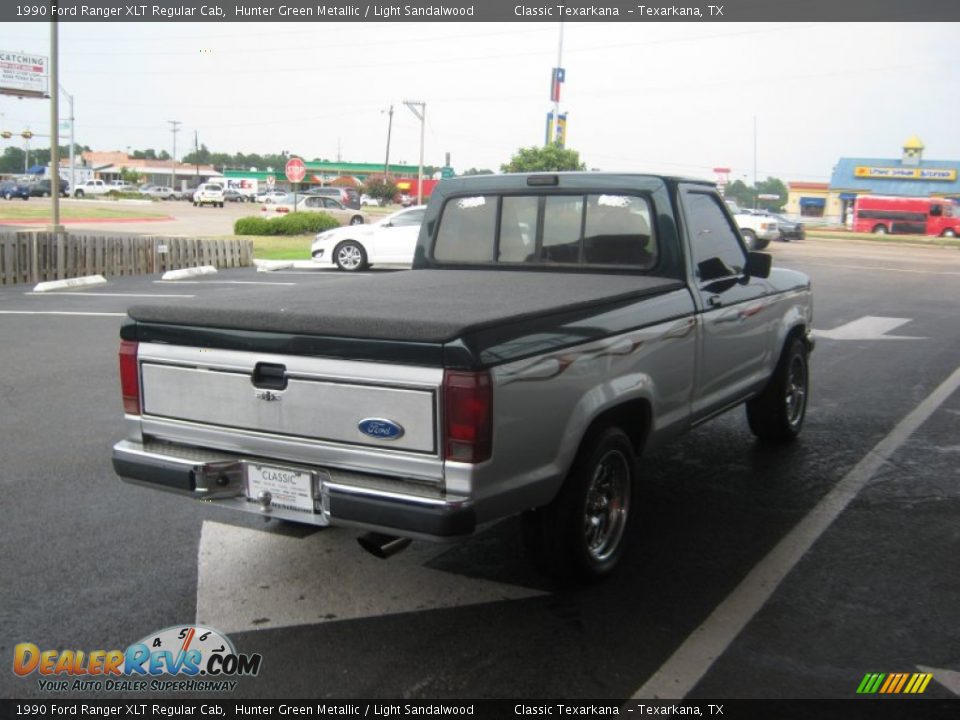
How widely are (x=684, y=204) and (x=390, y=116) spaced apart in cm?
9090

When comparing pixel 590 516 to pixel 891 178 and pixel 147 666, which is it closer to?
pixel 147 666

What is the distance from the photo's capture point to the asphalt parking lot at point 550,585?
11.8 ft

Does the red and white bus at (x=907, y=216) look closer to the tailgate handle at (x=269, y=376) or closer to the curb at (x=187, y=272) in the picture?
the curb at (x=187, y=272)

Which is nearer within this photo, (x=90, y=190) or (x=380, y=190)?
(x=90, y=190)

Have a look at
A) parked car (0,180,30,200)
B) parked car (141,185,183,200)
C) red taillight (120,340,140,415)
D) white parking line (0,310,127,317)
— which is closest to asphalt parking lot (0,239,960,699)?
red taillight (120,340,140,415)

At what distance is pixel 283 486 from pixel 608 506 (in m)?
1.57

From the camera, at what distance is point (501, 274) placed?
5.69 meters

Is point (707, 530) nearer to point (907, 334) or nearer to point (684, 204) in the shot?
point (684, 204)

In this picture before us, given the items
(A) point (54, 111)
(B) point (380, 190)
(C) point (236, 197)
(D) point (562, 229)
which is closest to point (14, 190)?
(C) point (236, 197)

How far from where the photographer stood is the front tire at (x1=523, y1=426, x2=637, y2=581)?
161 inches

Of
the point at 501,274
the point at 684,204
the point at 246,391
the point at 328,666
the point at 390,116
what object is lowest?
the point at 328,666

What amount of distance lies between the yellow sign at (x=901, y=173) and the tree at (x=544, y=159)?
2098 inches

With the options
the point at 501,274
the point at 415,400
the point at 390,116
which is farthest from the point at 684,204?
the point at 390,116

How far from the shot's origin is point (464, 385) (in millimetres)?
3393
